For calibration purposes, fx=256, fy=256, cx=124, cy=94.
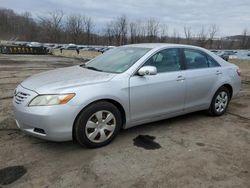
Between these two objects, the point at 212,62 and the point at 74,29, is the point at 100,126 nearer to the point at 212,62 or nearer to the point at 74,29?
the point at 212,62

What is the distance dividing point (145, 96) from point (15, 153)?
2053mm

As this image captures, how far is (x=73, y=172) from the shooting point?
312 cm

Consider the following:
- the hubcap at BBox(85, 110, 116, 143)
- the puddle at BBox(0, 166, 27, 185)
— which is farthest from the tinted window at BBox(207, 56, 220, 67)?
the puddle at BBox(0, 166, 27, 185)

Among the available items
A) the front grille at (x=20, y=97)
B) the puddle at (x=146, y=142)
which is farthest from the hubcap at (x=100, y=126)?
the front grille at (x=20, y=97)

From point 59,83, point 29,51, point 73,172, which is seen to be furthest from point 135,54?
point 29,51

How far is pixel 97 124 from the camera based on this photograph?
3633 mm

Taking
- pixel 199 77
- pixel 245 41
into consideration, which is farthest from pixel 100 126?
pixel 245 41

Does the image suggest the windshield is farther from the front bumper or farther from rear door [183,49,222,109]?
the front bumper

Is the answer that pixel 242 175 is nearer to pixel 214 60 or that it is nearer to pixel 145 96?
pixel 145 96

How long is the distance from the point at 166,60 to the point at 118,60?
2.73 feet

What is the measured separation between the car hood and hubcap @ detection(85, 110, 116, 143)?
0.49m

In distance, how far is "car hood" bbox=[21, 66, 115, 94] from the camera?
3.44 m

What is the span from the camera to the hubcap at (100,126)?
11.7 ft

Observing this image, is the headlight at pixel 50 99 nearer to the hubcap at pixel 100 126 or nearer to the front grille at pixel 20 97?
the front grille at pixel 20 97
